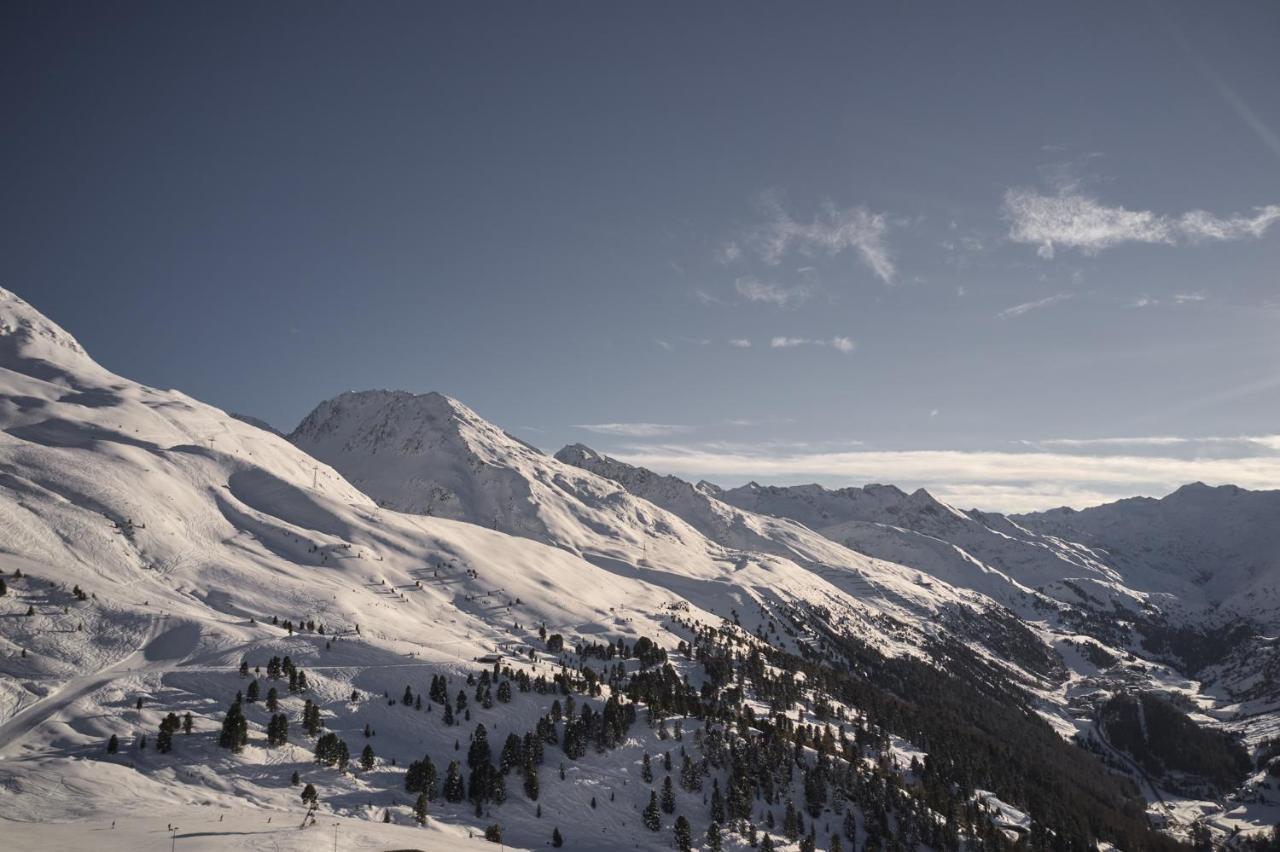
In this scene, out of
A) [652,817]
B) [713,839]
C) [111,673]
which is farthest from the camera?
[652,817]

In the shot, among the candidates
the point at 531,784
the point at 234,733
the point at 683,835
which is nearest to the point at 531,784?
the point at 531,784

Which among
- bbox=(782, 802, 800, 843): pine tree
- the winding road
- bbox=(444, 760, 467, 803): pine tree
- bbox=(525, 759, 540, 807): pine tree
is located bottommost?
bbox=(782, 802, 800, 843): pine tree

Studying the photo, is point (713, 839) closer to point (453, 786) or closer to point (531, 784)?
point (531, 784)

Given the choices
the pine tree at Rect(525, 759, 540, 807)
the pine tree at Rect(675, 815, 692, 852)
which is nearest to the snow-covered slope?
the pine tree at Rect(525, 759, 540, 807)

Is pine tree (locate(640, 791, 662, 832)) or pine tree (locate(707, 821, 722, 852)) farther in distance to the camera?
pine tree (locate(640, 791, 662, 832))

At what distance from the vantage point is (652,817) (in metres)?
126

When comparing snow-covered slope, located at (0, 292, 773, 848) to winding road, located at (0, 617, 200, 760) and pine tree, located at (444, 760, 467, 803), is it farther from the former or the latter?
pine tree, located at (444, 760, 467, 803)

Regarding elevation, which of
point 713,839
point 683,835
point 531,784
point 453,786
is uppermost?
point 453,786

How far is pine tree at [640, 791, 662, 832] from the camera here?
12519 centimetres

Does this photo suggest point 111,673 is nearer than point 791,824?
Yes

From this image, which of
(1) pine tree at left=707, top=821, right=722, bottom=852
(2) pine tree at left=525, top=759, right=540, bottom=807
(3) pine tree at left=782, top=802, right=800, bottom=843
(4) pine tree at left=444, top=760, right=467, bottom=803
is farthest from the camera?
(3) pine tree at left=782, top=802, right=800, bottom=843

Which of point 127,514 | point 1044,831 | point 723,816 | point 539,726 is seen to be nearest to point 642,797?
point 723,816

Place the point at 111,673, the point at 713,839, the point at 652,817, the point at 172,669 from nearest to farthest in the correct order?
the point at 111,673 → the point at 172,669 → the point at 713,839 → the point at 652,817

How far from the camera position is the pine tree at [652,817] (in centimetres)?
12519
